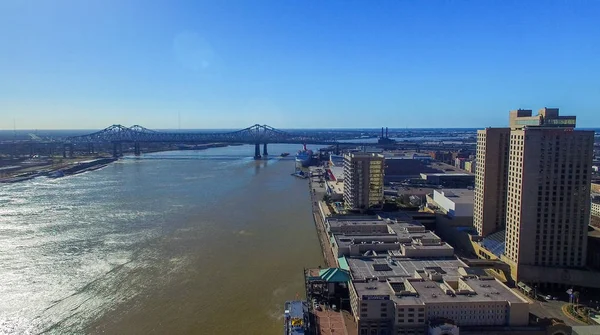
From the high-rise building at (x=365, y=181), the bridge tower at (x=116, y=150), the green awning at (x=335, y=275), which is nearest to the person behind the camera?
the green awning at (x=335, y=275)

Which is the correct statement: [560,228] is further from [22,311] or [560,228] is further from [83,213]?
[83,213]

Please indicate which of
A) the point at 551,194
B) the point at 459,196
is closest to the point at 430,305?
the point at 551,194

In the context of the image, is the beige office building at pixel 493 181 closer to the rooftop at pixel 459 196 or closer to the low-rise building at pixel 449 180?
the rooftop at pixel 459 196

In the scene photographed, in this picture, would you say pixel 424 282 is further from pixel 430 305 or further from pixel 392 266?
pixel 392 266

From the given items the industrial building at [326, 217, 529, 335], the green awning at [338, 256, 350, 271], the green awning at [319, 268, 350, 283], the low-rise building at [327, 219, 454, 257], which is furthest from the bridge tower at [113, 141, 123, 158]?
the green awning at [319, 268, 350, 283]

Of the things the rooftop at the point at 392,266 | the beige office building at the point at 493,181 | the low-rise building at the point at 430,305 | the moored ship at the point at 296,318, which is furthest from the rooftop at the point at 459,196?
the moored ship at the point at 296,318

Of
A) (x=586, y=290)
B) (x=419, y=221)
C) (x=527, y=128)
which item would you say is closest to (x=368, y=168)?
(x=419, y=221)
